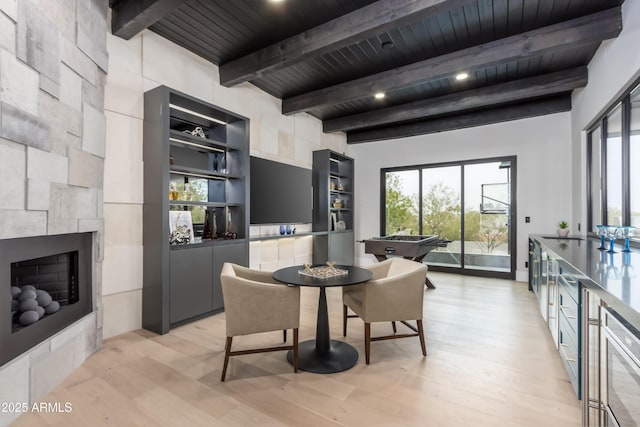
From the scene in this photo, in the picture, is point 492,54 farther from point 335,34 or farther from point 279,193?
point 279,193

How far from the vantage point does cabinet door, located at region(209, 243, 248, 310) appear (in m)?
3.37

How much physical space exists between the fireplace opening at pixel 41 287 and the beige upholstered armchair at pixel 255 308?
3.65ft

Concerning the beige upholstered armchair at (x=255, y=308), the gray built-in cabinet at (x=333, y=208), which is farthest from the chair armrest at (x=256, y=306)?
the gray built-in cabinet at (x=333, y=208)

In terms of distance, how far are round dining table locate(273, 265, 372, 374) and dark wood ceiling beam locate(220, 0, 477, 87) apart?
6.98 feet

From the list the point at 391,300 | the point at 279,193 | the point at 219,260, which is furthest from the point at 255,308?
the point at 279,193

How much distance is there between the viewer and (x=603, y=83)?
10.6ft

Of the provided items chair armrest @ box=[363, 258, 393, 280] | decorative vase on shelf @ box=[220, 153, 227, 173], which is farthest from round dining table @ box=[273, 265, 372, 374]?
decorative vase on shelf @ box=[220, 153, 227, 173]

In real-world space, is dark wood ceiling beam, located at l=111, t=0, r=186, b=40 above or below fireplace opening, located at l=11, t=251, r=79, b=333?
above

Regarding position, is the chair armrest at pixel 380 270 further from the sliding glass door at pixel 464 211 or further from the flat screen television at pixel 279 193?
the sliding glass door at pixel 464 211

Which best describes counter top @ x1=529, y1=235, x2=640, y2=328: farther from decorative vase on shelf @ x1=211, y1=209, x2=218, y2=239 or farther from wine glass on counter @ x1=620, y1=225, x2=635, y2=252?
decorative vase on shelf @ x1=211, y1=209, x2=218, y2=239

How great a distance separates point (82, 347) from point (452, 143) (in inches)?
232

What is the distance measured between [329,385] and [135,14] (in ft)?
10.7

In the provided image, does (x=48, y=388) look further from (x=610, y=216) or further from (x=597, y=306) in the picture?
(x=610, y=216)

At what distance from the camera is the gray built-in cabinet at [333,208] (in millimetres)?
5582
